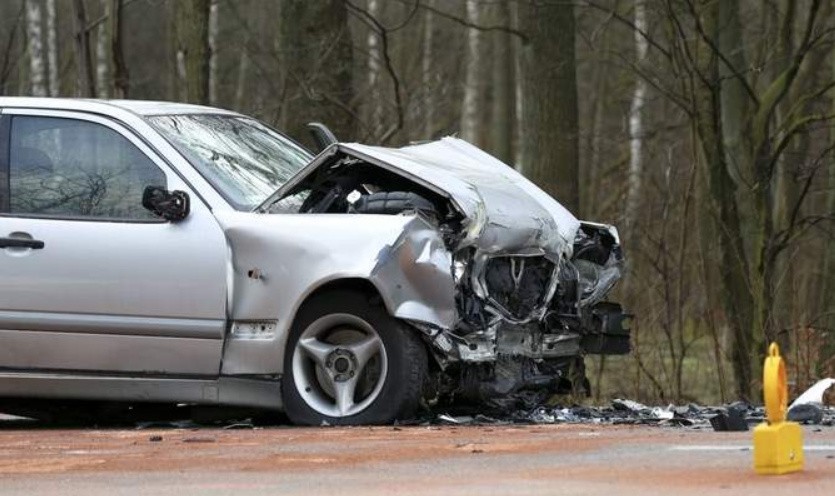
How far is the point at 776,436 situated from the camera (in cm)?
650

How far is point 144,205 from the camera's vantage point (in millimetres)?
9281

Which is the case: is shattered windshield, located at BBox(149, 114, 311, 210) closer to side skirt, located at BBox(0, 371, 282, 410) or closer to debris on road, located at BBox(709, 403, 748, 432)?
side skirt, located at BBox(0, 371, 282, 410)

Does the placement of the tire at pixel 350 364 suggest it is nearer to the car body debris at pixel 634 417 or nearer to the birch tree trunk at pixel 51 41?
the car body debris at pixel 634 417

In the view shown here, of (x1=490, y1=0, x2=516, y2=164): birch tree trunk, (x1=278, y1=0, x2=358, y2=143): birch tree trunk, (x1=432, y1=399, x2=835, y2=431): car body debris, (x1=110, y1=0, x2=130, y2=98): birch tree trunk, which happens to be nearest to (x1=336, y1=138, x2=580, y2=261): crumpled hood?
(x1=432, y1=399, x2=835, y2=431): car body debris

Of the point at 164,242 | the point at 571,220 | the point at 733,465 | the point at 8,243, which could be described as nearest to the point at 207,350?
the point at 164,242

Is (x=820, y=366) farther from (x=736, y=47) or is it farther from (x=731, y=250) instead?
(x=736, y=47)

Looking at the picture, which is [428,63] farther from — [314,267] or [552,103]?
[314,267]

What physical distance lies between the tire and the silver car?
1cm

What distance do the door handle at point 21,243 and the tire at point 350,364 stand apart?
4.62ft

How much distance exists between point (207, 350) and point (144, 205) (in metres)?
0.79

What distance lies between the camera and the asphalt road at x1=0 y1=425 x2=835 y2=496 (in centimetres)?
652

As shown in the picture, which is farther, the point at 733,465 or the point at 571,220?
the point at 571,220

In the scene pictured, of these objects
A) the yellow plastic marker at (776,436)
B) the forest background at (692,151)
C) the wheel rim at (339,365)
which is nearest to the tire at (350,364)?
the wheel rim at (339,365)

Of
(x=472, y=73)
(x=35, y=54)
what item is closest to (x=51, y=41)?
(x=35, y=54)
